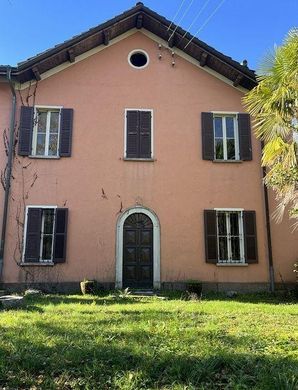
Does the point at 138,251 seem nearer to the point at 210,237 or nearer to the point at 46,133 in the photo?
the point at 210,237

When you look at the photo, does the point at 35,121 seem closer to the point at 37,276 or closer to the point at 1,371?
the point at 37,276

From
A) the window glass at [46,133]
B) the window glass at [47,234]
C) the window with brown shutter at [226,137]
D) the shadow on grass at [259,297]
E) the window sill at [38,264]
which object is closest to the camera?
the shadow on grass at [259,297]

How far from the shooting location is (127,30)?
43.5ft

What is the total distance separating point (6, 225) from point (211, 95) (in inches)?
289

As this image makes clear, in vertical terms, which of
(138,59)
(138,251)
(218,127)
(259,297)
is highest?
(138,59)

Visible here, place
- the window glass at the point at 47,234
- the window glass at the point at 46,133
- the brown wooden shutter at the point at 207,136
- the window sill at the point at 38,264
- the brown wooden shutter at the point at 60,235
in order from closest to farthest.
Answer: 1. the window sill at the point at 38,264
2. the brown wooden shutter at the point at 60,235
3. the window glass at the point at 47,234
4. the window glass at the point at 46,133
5. the brown wooden shutter at the point at 207,136

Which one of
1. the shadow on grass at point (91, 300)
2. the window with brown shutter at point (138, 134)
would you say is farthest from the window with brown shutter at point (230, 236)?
the shadow on grass at point (91, 300)

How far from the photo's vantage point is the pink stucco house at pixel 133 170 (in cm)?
1183

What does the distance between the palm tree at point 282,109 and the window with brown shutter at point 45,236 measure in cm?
581

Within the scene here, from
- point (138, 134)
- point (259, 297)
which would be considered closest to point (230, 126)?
point (138, 134)

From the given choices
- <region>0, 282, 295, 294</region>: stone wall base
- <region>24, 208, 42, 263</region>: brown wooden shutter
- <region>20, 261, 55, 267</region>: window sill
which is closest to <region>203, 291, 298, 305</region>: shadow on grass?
<region>0, 282, 295, 294</region>: stone wall base

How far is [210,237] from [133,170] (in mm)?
2998

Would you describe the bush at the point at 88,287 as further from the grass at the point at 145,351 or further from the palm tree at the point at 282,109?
the palm tree at the point at 282,109

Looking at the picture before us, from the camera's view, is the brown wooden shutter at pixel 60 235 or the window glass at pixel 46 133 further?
the window glass at pixel 46 133
